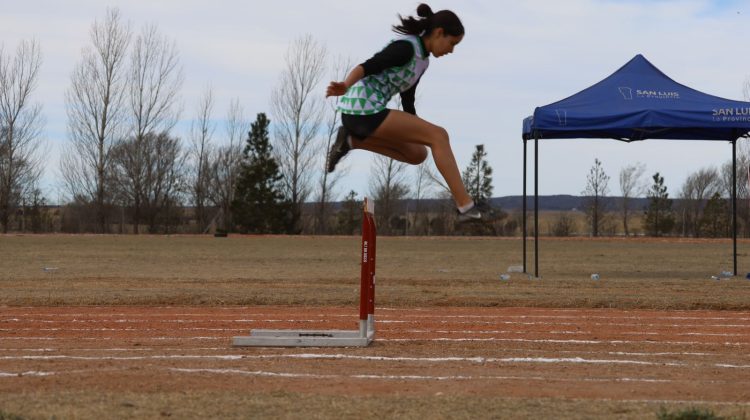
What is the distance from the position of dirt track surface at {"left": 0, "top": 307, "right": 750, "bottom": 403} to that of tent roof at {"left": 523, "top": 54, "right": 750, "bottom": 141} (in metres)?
4.83

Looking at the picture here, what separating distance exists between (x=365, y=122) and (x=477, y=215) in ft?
3.04

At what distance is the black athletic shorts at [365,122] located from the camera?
6066 millimetres

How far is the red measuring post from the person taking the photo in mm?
8031

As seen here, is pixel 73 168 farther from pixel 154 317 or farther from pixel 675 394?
pixel 675 394

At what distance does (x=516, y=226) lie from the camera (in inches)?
2122

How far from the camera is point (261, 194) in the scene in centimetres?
5397

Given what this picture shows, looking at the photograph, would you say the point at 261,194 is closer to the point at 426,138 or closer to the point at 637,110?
the point at 637,110

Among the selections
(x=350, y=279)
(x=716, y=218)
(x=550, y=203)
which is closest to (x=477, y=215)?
(x=350, y=279)

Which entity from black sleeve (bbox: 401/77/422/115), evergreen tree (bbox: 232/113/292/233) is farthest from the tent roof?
evergreen tree (bbox: 232/113/292/233)

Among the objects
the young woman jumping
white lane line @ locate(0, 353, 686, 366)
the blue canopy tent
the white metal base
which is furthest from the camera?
the blue canopy tent

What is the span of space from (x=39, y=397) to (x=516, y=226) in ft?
161

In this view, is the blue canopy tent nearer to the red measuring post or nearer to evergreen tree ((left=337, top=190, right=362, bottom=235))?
the red measuring post

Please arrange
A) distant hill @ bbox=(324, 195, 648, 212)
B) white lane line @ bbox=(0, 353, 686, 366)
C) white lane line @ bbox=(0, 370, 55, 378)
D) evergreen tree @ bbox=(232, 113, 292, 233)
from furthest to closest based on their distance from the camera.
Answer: distant hill @ bbox=(324, 195, 648, 212)
evergreen tree @ bbox=(232, 113, 292, 233)
white lane line @ bbox=(0, 353, 686, 366)
white lane line @ bbox=(0, 370, 55, 378)

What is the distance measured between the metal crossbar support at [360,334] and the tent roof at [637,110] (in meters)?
8.53
